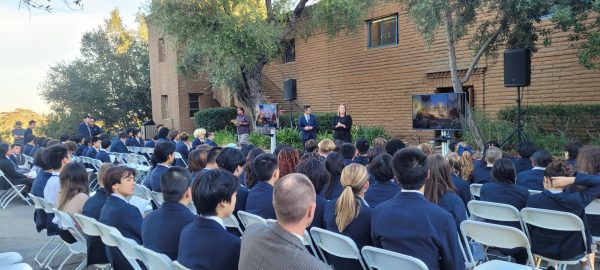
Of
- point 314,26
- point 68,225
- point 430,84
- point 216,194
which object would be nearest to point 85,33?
point 314,26

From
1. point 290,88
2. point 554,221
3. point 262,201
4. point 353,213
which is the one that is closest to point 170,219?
point 262,201

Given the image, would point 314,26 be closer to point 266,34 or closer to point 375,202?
point 266,34

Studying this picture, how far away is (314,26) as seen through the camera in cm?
1784

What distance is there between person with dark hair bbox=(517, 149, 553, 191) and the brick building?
7423 mm

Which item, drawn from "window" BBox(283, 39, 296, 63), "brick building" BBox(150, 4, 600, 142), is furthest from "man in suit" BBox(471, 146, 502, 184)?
"window" BBox(283, 39, 296, 63)

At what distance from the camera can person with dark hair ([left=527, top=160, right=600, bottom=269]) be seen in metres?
3.89

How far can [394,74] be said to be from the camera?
1598 cm

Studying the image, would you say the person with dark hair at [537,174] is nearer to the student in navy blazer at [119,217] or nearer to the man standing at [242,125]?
the student in navy blazer at [119,217]

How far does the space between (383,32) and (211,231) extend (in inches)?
587

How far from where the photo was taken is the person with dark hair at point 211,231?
2.56 meters

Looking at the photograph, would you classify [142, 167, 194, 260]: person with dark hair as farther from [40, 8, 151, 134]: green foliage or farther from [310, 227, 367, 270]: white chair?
[40, 8, 151, 134]: green foliage

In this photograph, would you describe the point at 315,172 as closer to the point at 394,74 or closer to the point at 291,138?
the point at 291,138

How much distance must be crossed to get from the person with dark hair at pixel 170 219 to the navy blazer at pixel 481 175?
3851 millimetres

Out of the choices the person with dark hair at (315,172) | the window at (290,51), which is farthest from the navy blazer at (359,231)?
the window at (290,51)
